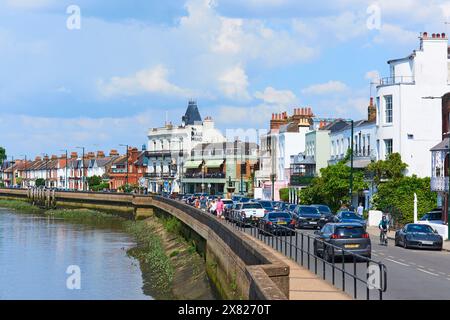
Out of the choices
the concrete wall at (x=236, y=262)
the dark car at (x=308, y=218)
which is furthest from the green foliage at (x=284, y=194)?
the dark car at (x=308, y=218)

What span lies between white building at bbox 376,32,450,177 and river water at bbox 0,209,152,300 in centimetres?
2263

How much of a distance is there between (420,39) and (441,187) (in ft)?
55.9

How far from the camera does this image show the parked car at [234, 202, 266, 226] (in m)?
49.4

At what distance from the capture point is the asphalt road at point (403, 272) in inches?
898

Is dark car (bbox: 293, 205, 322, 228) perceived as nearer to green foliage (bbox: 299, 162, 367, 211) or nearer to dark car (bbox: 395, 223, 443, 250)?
dark car (bbox: 395, 223, 443, 250)

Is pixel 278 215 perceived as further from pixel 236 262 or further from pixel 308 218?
pixel 236 262

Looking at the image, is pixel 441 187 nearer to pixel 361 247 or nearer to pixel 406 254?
pixel 406 254

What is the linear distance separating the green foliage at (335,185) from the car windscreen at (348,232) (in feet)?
125

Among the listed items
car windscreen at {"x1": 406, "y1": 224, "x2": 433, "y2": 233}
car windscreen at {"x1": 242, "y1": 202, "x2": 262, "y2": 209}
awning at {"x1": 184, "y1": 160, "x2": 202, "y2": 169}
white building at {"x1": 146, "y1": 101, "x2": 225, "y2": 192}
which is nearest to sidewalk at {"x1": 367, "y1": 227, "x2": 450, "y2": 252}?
car windscreen at {"x1": 406, "y1": 224, "x2": 433, "y2": 233}

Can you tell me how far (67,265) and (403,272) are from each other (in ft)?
76.2

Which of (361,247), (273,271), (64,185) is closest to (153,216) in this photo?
(361,247)
